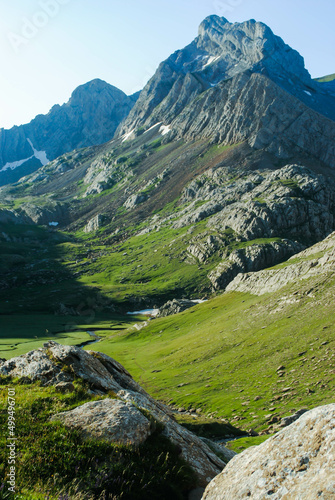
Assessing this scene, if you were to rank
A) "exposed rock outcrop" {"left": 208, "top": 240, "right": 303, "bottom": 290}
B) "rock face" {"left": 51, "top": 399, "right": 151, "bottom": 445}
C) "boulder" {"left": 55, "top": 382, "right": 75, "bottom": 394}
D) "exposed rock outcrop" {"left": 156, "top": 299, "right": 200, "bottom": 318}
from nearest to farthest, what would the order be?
"rock face" {"left": 51, "top": 399, "right": 151, "bottom": 445}, "boulder" {"left": 55, "top": 382, "right": 75, "bottom": 394}, "exposed rock outcrop" {"left": 156, "top": 299, "right": 200, "bottom": 318}, "exposed rock outcrop" {"left": 208, "top": 240, "right": 303, "bottom": 290}

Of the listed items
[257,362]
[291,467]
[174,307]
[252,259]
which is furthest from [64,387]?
[252,259]

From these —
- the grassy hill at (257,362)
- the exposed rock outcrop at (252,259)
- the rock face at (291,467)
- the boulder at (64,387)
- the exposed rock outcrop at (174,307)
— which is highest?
the boulder at (64,387)

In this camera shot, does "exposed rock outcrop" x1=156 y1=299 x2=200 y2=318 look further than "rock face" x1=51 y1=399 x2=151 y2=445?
Yes

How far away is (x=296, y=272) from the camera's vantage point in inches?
3093

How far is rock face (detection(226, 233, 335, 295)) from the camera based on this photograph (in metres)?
68.9

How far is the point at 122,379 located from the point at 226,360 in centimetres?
4125

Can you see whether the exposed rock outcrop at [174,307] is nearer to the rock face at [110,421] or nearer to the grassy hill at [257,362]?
the grassy hill at [257,362]

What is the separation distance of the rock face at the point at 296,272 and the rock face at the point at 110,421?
60.5 m

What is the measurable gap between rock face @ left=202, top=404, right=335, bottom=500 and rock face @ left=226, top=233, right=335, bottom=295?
61.0 meters

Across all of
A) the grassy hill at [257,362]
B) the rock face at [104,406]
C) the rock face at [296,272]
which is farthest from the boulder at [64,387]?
the rock face at [296,272]

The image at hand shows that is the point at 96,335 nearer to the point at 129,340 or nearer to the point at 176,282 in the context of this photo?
the point at 129,340

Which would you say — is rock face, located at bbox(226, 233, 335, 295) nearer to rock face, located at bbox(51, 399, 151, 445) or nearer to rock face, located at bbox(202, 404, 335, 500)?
rock face, located at bbox(51, 399, 151, 445)

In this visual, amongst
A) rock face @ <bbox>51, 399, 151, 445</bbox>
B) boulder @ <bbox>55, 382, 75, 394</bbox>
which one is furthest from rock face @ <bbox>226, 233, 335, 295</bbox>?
rock face @ <bbox>51, 399, 151, 445</bbox>

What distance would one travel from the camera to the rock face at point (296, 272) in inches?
2714
